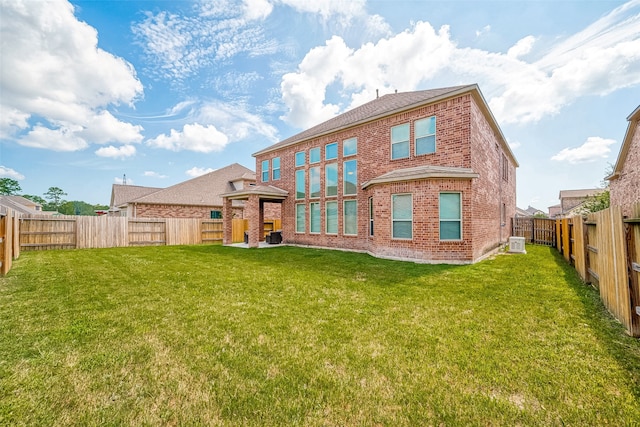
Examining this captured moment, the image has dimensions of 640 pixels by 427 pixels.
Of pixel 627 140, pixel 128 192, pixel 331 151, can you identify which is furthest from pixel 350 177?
pixel 128 192

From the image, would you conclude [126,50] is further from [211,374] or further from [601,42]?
[601,42]

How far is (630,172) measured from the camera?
12.5 m

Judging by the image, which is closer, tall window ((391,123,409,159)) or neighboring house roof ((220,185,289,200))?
tall window ((391,123,409,159))

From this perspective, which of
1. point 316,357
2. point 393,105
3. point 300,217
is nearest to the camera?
point 316,357

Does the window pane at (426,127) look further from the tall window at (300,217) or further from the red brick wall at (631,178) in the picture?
the red brick wall at (631,178)

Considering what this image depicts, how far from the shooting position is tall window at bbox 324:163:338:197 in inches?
537

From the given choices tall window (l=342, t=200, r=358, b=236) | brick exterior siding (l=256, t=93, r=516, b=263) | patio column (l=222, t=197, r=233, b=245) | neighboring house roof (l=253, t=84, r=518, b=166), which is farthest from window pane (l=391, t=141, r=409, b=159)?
patio column (l=222, t=197, r=233, b=245)

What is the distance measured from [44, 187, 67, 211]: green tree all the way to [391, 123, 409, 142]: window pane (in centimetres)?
10200

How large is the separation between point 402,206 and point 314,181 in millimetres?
6160

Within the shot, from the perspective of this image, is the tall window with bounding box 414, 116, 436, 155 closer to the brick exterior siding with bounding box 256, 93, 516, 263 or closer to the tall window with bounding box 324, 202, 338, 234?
Answer: the brick exterior siding with bounding box 256, 93, 516, 263

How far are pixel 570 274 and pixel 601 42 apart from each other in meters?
8.35

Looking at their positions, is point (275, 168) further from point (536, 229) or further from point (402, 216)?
point (536, 229)

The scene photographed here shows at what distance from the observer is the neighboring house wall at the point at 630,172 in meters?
11.5

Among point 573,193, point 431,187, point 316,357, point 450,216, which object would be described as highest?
point 573,193
